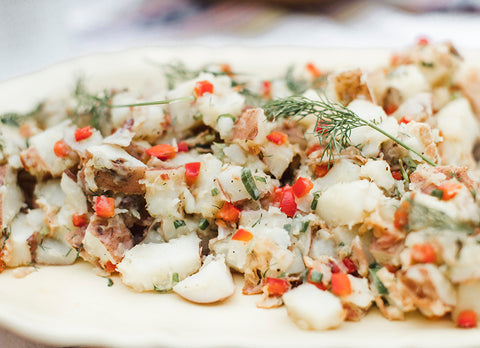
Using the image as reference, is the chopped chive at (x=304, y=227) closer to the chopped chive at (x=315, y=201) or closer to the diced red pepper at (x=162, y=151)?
the chopped chive at (x=315, y=201)

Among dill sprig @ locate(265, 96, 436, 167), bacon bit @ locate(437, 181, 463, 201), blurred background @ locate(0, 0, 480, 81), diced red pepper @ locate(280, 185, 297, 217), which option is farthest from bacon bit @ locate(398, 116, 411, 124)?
blurred background @ locate(0, 0, 480, 81)

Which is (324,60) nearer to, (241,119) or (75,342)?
(241,119)

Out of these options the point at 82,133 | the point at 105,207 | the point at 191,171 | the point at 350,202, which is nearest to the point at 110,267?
the point at 105,207

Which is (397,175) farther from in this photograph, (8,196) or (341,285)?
(8,196)

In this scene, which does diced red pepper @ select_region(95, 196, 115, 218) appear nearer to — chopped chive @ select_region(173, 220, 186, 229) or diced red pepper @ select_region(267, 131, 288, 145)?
chopped chive @ select_region(173, 220, 186, 229)

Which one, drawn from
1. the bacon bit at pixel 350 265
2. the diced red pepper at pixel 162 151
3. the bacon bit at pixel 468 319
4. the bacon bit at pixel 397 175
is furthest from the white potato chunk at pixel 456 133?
the diced red pepper at pixel 162 151

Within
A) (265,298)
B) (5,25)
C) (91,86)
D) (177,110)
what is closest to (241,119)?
(177,110)
